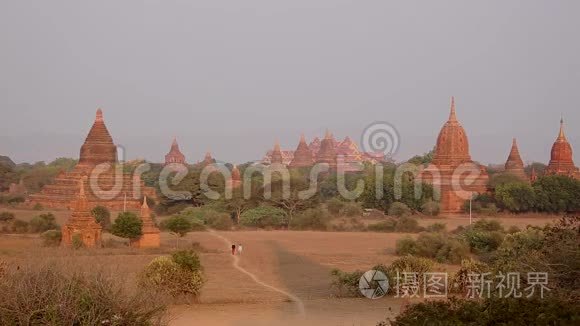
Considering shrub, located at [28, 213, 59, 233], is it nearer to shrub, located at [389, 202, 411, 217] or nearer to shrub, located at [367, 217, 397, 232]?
shrub, located at [367, 217, 397, 232]

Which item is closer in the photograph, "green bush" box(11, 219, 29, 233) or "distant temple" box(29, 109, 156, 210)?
"green bush" box(11, 219, 29, 233)

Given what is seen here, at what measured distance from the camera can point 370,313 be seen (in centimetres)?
1451

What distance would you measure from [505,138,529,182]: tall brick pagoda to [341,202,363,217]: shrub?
45.1ft

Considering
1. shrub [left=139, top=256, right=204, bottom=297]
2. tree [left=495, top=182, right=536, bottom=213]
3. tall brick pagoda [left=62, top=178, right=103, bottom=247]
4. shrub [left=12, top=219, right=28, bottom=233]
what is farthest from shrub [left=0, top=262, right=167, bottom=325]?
tree [left=495, top=182, right=536, bottom=213]

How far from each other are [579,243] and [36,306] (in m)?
7.64

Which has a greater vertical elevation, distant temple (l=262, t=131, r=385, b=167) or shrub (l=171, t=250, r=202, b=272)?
distant temple (l=262, t=131, r=385, b=167)

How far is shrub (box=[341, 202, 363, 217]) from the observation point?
4541 centimetres

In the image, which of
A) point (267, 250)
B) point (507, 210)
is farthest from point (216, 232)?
point (507, 210)

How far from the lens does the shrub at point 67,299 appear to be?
8.52 metres

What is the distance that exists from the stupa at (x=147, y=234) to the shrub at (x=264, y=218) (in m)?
14.5

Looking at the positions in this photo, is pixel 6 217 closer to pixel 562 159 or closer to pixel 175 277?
pixel 175 277

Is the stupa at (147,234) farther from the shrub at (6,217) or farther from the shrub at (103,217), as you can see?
the shrub at (6,217)

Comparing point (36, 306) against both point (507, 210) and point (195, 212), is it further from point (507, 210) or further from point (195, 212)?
point (507, 210)

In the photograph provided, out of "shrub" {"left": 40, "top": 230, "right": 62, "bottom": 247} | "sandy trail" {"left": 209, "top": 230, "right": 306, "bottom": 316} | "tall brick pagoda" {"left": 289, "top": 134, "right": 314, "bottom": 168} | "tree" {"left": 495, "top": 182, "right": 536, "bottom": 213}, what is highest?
"tall brick pagoda" {"left": 289, "top": 134, "right": 314, "bottom": 168}
